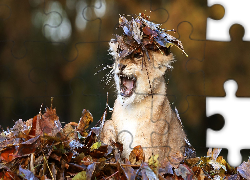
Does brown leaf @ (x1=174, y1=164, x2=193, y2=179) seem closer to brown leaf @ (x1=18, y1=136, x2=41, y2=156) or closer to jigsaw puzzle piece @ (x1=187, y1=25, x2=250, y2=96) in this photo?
brown leaf @ (x1=18, y1=136, x2=41, y2=156)

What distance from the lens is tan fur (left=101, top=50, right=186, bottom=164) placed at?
2666mm

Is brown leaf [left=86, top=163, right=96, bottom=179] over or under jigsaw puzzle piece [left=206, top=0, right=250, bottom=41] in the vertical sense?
under

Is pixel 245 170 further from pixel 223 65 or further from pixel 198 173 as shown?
pixel 223 65

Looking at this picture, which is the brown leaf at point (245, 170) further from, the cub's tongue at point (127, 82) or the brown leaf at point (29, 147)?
the brown leaf at point (29, 147)

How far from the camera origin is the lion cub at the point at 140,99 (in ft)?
8.61

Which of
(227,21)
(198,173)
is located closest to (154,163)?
(198,173)

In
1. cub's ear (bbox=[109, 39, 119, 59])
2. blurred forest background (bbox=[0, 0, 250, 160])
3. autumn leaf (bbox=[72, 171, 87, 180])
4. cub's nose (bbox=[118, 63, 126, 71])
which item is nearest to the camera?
autumn leaf (bbox=[72, 171, 87, 180])

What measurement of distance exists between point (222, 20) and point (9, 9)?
3759 millimetres

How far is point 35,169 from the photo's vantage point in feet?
6.28

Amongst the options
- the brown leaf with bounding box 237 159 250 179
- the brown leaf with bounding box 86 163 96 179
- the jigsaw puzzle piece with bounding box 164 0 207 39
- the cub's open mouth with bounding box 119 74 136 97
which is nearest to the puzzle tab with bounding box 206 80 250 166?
the brown leaf with bounding box 237 159 250 179

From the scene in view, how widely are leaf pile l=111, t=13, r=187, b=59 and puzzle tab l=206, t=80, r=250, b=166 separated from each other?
59cm

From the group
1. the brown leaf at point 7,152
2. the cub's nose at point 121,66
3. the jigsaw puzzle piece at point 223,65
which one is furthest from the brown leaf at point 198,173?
the jigsaw puzzle piece at point 223,65

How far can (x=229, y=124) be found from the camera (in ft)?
9.48

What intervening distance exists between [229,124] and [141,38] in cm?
101
